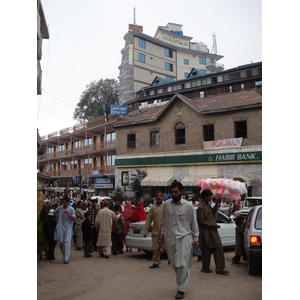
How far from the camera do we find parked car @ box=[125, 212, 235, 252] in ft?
32.2

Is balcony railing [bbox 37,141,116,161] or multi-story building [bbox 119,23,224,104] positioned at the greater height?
multi-story building [bbox 119,23,224,104]

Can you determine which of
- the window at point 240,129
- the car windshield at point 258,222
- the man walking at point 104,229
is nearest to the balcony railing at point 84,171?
the window at point 240,129

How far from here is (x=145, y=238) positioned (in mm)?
9844

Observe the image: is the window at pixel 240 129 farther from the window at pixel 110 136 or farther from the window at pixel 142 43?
the window at pixel 142 43

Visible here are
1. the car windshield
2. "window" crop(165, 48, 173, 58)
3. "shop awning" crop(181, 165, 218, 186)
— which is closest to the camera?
the car windshield

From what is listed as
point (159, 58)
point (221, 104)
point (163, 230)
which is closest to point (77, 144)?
point (159, 58)

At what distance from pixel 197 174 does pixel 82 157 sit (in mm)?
22128


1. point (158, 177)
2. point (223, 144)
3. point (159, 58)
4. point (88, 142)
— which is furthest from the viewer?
point (159, 58)

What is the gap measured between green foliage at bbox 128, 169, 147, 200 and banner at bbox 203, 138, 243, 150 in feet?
22.1

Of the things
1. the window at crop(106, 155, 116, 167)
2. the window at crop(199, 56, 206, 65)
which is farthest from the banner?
the window at crop(199, 56, 206, 65)

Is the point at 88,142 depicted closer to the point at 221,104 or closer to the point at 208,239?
the point at 221,104

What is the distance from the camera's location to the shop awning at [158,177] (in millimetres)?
29781

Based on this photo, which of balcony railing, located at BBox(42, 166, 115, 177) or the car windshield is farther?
balcony railing, located at BBox(42, 166, 115, 177)

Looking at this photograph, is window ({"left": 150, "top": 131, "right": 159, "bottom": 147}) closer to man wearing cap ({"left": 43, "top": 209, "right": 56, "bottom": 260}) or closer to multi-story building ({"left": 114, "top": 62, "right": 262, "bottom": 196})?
multi-story building ({"left": 114, "top": 62, "right": 262, "bottom": 196})
